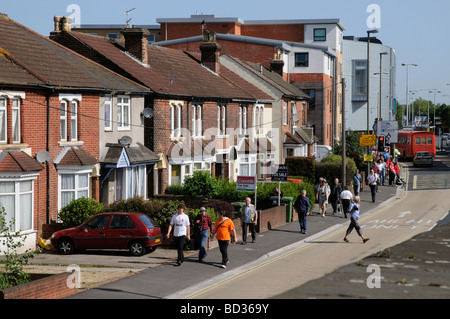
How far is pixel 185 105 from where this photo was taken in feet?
119

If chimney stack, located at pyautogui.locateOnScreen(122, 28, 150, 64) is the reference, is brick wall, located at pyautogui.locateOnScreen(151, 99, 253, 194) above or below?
below

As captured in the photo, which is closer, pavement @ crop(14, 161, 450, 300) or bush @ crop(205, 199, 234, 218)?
pavement @ crop(14, 161, 450, 300)

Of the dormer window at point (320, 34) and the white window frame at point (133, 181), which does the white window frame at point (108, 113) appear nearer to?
the white window frame at point (133, 181)

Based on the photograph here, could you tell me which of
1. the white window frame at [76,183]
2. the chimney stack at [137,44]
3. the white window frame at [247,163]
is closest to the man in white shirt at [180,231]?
the white window frame at [76,183]

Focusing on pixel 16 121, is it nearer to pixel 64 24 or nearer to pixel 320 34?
pixel 64 24

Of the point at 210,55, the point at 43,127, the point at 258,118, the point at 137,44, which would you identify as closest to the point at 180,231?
the point at 43,127

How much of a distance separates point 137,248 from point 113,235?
0.91 m

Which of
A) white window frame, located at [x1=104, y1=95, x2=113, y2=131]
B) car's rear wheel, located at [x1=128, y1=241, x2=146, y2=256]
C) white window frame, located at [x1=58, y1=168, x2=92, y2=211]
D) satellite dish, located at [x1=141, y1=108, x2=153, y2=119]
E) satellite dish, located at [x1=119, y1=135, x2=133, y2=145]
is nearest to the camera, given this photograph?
car's rear wheel, located at [x1=128, y1=241, x2=146, y2=256]

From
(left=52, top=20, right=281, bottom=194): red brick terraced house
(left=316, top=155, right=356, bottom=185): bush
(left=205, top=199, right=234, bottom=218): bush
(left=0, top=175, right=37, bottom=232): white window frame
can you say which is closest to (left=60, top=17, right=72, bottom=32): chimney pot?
(left=52, top=20, right=281, bottom=194): red brick terraced house

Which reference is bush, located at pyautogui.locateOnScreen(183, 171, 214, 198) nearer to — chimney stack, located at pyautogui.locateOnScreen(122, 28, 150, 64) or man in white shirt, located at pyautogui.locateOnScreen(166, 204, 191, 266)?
chimney stack, located at pyautogui.locateOnScreen(122, 28, 150, 64)

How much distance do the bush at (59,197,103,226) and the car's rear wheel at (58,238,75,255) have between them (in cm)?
179

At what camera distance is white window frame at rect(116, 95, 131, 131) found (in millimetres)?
30938

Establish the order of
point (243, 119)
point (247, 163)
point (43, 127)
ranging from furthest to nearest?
1. point (247, 163)
2. point (243, 119)
3. point (43, 127)

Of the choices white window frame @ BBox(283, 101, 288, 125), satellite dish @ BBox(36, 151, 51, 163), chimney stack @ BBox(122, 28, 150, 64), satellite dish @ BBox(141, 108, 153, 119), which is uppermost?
chimney stack @ BBox(122, 28, 150, 64)
